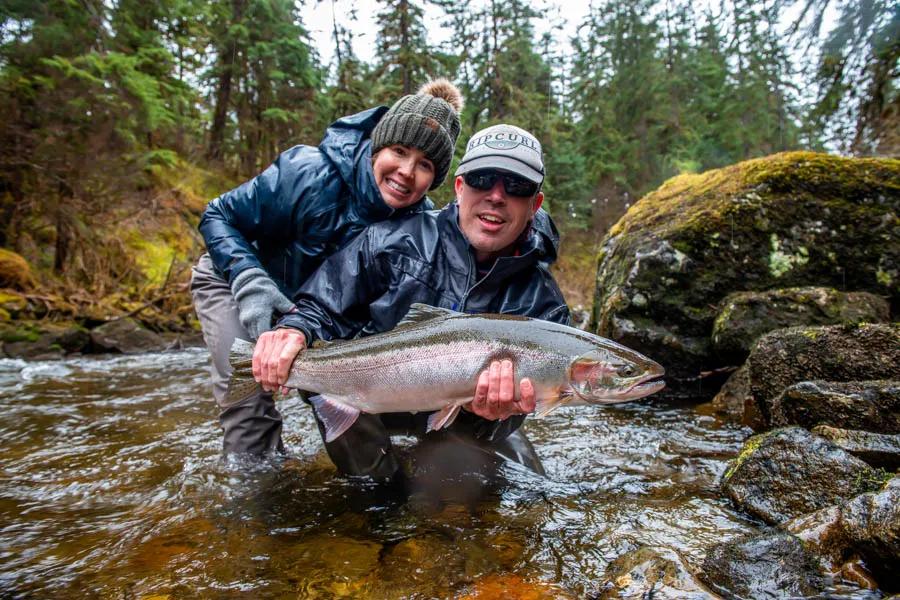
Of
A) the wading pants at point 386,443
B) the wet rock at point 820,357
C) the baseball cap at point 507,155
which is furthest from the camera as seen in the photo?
the wet rock at point 820,357

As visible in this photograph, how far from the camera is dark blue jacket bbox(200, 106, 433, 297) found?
3906 mm

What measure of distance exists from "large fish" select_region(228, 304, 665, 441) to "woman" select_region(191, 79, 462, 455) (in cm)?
98

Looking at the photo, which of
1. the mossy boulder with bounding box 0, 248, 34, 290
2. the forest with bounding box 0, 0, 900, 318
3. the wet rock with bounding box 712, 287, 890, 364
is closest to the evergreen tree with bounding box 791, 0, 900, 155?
the forest with bounding box 0, 0, 900, 318

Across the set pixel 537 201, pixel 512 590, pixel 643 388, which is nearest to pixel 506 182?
pixel 537 201

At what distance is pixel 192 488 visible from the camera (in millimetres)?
3689

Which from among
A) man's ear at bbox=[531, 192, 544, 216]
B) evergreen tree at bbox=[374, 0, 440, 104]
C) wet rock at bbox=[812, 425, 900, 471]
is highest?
evergreen tree at bbox=[374, 0, 440, 104]

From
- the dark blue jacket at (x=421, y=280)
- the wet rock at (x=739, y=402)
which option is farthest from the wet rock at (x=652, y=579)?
the wet rock at (x=739, y=402)

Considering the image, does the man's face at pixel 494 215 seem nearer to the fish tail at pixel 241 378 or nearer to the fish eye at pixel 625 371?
the fish eye at pixel 625 371

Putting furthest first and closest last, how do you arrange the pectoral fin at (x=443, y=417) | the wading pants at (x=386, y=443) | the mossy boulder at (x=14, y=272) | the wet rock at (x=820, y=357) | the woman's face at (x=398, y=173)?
the mossy boulder at (x=14, y=272) → the wet rock at (x=820, y=357) → the woman's face at (x=398, y=173) → the wading pants at (x=386, y=443) → the pectoral fin at (x=443, y=417)

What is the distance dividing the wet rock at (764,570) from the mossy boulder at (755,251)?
3651 millimetres

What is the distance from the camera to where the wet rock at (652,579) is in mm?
2264

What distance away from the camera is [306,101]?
23.6 metres

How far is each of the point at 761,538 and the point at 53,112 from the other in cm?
1525

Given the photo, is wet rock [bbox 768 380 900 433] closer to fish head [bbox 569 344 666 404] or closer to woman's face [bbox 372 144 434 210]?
fish head [bbox 569 344 666 404]
